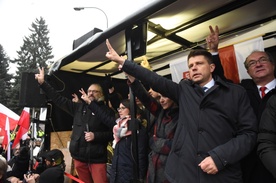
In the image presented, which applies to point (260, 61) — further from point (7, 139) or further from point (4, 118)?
point (4, 118)

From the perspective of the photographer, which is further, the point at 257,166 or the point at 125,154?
the point at 125,154

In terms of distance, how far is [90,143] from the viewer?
12.1 ft

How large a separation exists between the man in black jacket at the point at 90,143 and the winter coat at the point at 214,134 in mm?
2011

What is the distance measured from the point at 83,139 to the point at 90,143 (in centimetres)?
16

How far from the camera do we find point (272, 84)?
2.15m

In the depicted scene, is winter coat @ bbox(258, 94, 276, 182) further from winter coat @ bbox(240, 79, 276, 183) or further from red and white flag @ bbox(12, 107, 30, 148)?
red and white flag @ bbox(12, 107, 30, 148)

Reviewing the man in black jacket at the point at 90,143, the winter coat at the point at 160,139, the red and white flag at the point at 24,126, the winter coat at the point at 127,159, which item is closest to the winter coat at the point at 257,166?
the winter coat at the point at 160,139

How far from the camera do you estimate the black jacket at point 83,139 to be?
3.68 metres

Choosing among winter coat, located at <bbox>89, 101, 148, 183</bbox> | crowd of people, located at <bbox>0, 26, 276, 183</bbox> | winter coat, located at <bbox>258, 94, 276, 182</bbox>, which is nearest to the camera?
winter coat, located at <bbox>258, 94, 276, 182</bbox>

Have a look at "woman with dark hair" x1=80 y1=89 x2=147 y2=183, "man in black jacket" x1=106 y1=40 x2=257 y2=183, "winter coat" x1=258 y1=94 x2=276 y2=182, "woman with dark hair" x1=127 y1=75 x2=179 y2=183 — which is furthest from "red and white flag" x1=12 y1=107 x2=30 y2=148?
"winter coat" x1=258 y1=94 x2=276 y2=182

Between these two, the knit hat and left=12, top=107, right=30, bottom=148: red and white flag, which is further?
left=12, top=107, right=30, bottom=148: red and white flag

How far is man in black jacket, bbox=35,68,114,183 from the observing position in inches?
144

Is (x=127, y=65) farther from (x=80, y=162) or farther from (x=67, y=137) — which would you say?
(x=67, y=137)

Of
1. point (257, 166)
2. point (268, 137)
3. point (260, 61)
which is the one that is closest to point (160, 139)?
point (257, 166)
